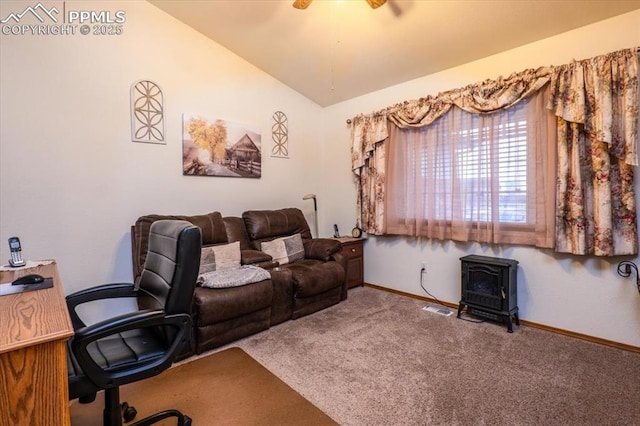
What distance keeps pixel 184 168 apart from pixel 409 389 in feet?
9.34

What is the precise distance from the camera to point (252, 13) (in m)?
2.96

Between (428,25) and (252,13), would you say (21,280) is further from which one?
(428,25)

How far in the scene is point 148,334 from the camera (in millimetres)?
1620

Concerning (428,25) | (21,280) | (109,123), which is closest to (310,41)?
(428,25)

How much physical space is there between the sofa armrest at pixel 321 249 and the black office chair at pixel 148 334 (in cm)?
215

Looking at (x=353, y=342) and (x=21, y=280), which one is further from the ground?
(x=21, y=280)

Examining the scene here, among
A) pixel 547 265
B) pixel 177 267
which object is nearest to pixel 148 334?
pixel 177 267

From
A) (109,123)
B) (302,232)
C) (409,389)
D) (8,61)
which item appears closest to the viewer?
(409,389)

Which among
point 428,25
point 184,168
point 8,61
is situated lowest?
point 184,168

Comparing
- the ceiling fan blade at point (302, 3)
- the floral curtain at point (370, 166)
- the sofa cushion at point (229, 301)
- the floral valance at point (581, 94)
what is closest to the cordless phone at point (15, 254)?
the sofa cushion at point (229, 301)

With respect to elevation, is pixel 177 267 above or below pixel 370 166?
below

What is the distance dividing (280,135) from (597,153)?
322cm

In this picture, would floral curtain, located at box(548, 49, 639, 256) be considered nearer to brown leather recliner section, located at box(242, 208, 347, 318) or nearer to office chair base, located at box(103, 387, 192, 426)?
brown leather recliner section, located at box(242, 208, 347, 318)

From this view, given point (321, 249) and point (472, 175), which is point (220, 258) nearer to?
point (321, 249)
